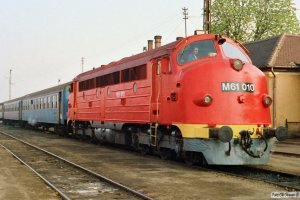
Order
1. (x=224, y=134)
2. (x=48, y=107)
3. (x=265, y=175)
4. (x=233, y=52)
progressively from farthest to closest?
(x=48, y=107)
(x=233, y=52)
(x=265, y=175)
(x=224, y=134)

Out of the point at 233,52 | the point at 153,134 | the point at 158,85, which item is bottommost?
the point at 153,134

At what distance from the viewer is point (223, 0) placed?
50938 millimetres

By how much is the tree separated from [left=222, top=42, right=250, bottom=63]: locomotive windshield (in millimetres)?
37325

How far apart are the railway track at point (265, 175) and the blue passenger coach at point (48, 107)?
17806 mm

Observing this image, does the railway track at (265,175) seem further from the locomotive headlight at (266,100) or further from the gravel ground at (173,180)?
the locomotive headlight at (266,100)

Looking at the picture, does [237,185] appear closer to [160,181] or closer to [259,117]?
[160,181]

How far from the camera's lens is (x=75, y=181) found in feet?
36.1

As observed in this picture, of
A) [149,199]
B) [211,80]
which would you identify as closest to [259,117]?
[211,80]

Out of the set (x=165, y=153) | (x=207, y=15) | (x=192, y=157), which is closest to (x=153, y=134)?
(x=165, y=153)

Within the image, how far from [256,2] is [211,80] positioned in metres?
40.8

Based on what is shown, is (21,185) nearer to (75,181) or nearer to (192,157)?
(75,181)

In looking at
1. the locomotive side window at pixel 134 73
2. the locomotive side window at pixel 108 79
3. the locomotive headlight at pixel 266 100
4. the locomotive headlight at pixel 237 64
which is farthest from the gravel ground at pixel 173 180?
the locomotive side window at pixel 108 79

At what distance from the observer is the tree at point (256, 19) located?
1953 inches

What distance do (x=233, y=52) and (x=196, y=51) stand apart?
44.0 inches
